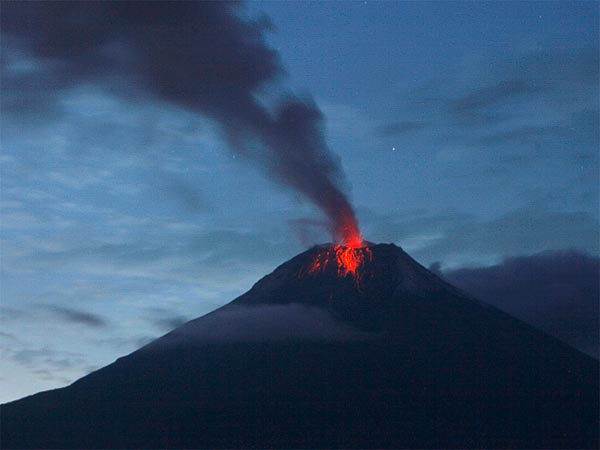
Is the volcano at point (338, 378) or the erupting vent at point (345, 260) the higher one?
the erupting vent at point (345, 260)

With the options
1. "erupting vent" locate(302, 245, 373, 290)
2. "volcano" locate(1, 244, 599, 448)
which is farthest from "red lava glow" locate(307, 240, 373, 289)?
"volcano" locate(1, 244, 599, 448)

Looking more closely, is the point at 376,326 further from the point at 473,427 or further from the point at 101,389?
the point at 101,389

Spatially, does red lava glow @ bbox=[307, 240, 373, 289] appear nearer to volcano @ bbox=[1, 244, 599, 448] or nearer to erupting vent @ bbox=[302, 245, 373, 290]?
erupting vent @ bbox=[302, 245, 373, 290]

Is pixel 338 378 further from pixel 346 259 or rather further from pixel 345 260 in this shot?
pixel 346 259

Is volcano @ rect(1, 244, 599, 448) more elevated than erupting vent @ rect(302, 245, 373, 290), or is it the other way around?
erupting vent @ rect(302, 245, 373, 290)

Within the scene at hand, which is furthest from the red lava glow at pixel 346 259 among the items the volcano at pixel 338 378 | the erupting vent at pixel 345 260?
the volcano at pixel 338 378

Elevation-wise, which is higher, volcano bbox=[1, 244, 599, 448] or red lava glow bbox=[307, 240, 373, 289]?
red lava glow bbox=[307, 240, 373, 289]

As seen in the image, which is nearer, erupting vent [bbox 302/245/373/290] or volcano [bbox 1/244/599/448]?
volcano [bbox 1/244/599/448]

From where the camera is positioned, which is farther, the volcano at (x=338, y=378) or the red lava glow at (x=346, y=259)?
the red lava glow at (x=346, y=259)

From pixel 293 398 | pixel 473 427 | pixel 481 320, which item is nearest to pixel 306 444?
pixel 293 398

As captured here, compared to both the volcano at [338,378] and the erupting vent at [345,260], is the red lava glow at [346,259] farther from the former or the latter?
the volcano at [338,378]
